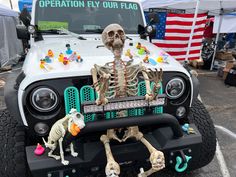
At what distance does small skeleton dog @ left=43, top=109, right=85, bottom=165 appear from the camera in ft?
5.32

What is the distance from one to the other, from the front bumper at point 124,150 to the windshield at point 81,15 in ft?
5.54

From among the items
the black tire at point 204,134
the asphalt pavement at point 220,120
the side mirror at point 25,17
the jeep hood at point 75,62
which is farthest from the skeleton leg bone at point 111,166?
the side mirror at point 25,17

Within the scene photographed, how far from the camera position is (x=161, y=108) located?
212cm

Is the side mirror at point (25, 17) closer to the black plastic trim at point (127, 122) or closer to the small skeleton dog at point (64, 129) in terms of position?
the small skeleton dog at point (64, 129)

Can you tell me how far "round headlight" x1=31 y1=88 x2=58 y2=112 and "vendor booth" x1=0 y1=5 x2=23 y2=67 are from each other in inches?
321

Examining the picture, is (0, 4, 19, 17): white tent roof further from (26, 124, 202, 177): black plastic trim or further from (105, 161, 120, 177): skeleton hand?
(105, 161, 120, 177): skeleton hand

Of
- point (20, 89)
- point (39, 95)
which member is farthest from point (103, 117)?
point (20, 89)

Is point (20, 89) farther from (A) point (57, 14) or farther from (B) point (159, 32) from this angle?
(B) point (159, 32)

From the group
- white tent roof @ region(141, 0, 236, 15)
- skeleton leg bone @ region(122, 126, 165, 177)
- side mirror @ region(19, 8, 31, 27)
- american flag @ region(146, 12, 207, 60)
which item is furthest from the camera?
american flag @ region(146, 12, 207, 60)

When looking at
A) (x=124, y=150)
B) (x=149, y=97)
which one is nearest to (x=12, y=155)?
(x=124, y=150)

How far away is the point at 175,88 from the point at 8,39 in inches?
391

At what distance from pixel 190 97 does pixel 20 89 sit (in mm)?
1408

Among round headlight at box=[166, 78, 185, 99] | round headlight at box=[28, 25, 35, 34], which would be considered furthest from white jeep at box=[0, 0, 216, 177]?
round headlight at box=[28, 25, 35, 34]

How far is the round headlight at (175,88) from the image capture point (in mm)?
2090
